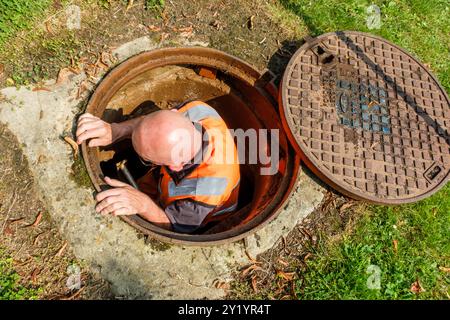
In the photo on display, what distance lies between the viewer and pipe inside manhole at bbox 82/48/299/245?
2.78 m

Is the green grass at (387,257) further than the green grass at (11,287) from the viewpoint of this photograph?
Yes

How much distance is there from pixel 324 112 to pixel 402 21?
6.02 feet

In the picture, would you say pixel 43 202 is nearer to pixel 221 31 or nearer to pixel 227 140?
pixel 227 140

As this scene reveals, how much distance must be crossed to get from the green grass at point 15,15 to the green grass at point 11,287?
5.59 ft

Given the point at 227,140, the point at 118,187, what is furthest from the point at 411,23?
the point at 118,187

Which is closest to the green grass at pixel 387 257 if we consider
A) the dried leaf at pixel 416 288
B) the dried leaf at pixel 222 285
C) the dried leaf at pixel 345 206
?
the dried leaf at pixel 416 288

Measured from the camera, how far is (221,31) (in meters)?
3.40

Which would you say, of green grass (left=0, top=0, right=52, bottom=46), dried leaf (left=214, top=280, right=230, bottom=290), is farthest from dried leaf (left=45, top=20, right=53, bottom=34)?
dried leaf (left=214, top=280, right=230, bottom=290)

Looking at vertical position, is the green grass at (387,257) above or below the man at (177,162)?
below

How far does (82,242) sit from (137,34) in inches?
69.5

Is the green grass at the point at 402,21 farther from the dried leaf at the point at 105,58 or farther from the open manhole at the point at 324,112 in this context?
the dried leaf at the point at 105,58

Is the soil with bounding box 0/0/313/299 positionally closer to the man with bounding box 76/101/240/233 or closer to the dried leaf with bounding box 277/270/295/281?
the dried leaf with bounding box 277/270/295/281

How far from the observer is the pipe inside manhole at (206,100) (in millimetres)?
2779

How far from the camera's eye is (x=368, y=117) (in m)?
3.16
